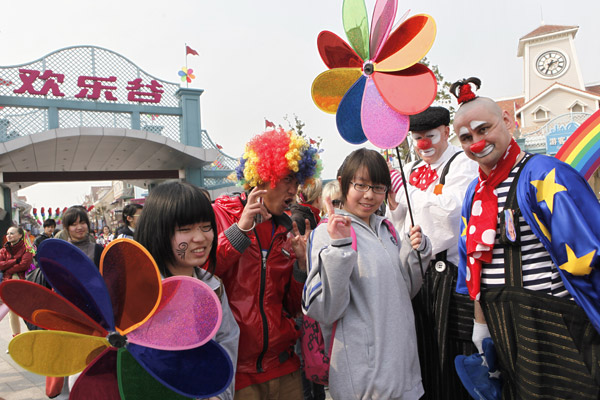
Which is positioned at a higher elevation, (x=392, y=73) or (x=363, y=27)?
(x=363, y=27)

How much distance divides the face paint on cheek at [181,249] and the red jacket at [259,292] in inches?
12.7

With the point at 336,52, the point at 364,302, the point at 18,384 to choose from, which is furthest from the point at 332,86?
the point at 18,384

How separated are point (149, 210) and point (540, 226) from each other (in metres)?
1.47

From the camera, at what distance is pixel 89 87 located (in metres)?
11.0

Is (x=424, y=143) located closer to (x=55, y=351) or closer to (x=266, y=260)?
(x=266, y=260)

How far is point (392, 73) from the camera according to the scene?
197 centimetres

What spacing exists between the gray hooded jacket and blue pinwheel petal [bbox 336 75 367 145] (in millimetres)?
581

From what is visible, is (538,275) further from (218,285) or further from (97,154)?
(97,154)

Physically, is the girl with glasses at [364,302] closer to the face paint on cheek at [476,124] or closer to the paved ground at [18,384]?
the face paint on cheek at [476,124]

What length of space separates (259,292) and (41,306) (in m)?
0.91

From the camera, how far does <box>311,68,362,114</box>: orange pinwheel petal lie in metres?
2.12

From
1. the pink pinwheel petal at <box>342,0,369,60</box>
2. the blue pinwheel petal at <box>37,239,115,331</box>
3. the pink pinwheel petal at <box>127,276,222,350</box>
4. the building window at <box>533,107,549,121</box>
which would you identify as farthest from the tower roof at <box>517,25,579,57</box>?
the blue pinwheel petal at <box>37,239,115,331</box>

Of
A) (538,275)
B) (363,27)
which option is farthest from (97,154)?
(538,275)

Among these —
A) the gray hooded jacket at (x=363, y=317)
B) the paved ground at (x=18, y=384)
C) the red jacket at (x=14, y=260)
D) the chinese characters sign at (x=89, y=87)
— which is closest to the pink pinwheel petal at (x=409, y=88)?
the gray hooded jacket at (x=363, y=317)
